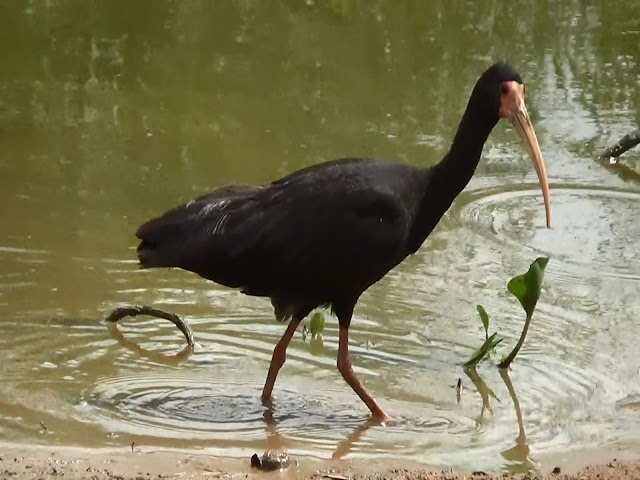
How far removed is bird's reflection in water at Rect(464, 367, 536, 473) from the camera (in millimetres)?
5410

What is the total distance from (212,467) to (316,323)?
171cm

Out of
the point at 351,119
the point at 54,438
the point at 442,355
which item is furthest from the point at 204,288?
the point at 351,119

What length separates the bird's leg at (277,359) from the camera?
19.8 feet

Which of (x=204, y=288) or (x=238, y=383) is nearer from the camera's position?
(x=238, y=383)

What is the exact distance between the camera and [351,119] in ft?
34.5

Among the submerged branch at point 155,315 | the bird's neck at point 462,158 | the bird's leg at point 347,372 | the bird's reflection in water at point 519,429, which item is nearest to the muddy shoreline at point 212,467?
the bird's reflection in water at point 519,429

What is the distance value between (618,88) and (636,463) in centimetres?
705

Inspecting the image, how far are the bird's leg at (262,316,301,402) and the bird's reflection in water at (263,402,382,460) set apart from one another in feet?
0.24

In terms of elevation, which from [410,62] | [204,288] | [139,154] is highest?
[410,62]

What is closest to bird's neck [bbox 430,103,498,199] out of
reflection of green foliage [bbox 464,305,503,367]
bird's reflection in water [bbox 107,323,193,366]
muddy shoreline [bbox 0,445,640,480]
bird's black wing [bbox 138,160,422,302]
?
bird's black wing [bbox 138,160,422,302]

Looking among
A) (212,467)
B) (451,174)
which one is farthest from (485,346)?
(212,467)

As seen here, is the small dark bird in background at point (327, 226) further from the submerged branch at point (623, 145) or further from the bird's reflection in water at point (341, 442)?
the submerged branch at point (623, 145)

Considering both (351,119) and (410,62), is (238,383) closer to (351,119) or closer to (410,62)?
(351,119)

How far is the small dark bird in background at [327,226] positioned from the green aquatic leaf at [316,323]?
0.59 m
